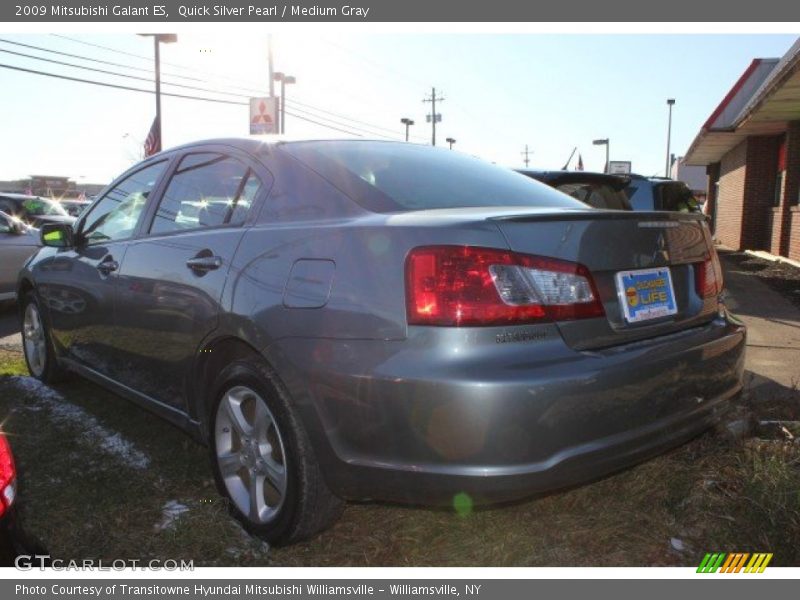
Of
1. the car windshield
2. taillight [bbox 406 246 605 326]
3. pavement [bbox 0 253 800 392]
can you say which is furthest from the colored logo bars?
the car windshield

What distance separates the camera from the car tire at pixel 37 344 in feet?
15.6

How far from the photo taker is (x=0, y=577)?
1.69 metres

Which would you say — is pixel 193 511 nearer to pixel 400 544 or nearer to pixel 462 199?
pixel 400 544

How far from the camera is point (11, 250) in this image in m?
8.51

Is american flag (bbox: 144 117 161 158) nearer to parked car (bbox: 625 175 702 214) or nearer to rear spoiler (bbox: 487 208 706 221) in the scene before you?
parked car (bbox: 625 175 702 214)

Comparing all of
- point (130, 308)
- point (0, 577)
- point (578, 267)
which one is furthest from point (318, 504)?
point (130, 308)

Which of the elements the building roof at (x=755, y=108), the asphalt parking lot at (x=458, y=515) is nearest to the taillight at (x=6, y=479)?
the asphalt parking lot at (x=458, y=515)

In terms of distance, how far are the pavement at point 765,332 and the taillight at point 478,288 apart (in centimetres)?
264

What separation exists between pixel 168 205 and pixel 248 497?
5.18ft

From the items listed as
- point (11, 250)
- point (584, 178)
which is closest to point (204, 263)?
point (584, 178)

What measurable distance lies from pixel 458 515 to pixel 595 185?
3733mm

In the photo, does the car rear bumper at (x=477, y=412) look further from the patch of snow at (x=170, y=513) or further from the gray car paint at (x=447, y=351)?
the patch of snow at (x=170, y=513)

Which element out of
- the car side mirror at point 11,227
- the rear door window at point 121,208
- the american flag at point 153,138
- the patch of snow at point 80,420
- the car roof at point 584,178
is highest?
the american flag at point 153,138

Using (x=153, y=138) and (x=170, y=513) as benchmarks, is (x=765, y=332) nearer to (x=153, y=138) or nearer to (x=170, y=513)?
(x=170, y=513)
